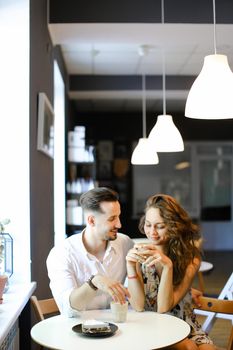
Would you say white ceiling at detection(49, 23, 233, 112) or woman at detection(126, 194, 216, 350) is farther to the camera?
white ceiling at detection(49, 23, 233, 112)

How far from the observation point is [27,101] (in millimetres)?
3541

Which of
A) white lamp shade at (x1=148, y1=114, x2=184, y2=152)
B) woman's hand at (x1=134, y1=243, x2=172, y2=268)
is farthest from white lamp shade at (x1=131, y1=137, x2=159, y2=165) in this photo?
woman's hand at (x1=134, y1=243, x2=172, y2=268)

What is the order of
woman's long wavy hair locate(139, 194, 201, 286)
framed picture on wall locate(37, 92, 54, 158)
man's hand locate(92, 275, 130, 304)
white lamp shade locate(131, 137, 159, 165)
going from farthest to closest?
white lamp shade locate(131, 137, 159, 165) < framed picture on wall locate(37, 92, 54, 158) < woman's long wavy hair locate(139, 194, 201, 286) < man's hand locate(92, 275, 130, 304)

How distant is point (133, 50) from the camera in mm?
6539

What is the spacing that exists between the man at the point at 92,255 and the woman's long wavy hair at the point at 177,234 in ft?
0.98

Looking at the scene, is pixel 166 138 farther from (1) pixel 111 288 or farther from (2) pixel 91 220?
(1) pixel 111 288

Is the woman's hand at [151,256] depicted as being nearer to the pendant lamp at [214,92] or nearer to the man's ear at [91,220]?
the man's ear at [91,220]

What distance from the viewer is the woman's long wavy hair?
3137mm

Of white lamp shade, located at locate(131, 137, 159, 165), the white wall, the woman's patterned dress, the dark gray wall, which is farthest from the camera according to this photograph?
white lamp shade, located at locate(131, 137, 159, 165)

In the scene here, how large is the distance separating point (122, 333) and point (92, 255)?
672 mm

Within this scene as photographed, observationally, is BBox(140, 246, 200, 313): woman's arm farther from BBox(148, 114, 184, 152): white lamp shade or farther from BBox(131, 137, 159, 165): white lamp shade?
BBox(131, 137, 159, 165): white lamp shade

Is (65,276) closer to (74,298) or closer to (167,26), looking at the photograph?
(74,298)

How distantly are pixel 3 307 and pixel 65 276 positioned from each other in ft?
1.23

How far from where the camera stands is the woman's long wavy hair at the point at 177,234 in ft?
10.3
